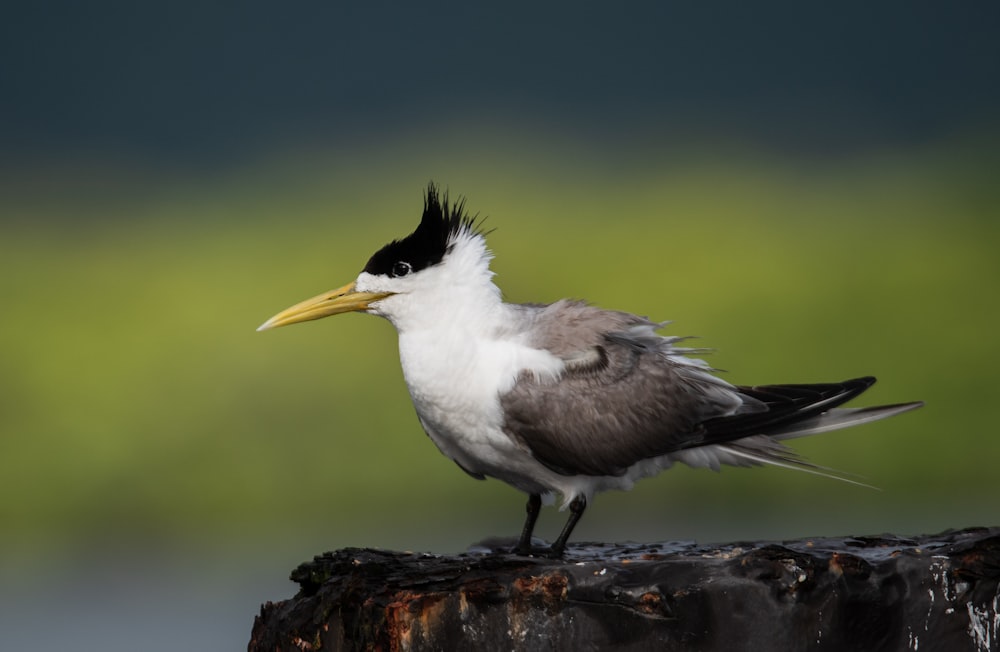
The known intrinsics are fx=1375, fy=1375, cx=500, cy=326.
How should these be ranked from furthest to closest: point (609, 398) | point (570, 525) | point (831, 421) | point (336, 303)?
point (831, 421) < point (336, 303) < point (609, 398) < point (570, 525)

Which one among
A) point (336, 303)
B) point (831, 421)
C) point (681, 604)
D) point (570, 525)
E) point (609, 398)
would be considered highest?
point (336, 303)

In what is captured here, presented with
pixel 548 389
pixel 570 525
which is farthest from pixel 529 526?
pixel 548 389

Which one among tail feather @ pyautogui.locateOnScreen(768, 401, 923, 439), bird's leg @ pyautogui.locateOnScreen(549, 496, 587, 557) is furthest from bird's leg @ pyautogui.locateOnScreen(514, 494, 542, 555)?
tail feather @ pyautogui.locateOnScreen(768, 401, 923, 439)

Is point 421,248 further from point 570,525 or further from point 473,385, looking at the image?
point 570,525

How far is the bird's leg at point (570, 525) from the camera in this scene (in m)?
3.81

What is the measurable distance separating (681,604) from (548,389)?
2.85ft

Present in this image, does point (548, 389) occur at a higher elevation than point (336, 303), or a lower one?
lower

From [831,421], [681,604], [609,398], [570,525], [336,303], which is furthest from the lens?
[831,421]

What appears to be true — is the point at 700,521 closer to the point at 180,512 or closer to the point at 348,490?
the point at 348,490

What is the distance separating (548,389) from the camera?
12.9 feet

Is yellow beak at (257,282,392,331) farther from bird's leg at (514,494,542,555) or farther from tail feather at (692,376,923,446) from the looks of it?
tail feather at (692,376,923,446)

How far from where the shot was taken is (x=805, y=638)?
10.8 ft

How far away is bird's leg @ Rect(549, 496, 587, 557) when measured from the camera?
3.81m

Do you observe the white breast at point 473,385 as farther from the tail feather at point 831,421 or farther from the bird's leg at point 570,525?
the tail feather at point 831,421
